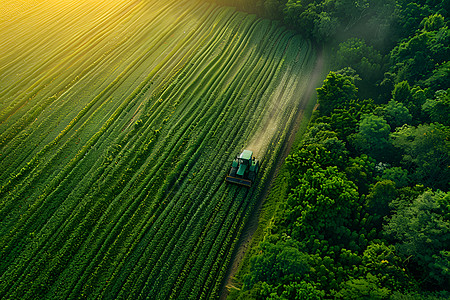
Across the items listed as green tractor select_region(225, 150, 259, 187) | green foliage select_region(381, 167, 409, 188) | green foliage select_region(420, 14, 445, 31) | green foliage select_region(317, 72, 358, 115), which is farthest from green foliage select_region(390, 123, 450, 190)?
green foliage select_region(420, 14, 445, 31)

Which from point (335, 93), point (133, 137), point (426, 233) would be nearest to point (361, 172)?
point (426, 233)

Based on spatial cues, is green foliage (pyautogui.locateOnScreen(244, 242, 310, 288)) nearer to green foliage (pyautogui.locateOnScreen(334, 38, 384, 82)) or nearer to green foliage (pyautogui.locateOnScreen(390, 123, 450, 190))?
green foliage (pyautogui.locateOnScreen(390, 123, 450, 190))

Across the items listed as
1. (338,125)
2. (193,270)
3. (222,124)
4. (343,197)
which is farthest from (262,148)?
(193,270)

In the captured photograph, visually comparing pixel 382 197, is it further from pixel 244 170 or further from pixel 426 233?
pixel 244 170

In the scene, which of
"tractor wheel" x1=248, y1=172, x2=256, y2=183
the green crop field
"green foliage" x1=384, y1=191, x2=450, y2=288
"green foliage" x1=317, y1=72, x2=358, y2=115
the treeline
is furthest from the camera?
"green foliage" x1=317, y1=72, x2=358, y2=115

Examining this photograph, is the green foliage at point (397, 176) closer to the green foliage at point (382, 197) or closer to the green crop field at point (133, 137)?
the green foliage at point (382, 197)

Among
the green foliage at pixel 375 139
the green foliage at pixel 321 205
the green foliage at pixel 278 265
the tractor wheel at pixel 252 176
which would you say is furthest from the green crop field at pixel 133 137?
the green foliage at pixel 375 139

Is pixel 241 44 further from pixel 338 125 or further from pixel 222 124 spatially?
pixel 338 125
